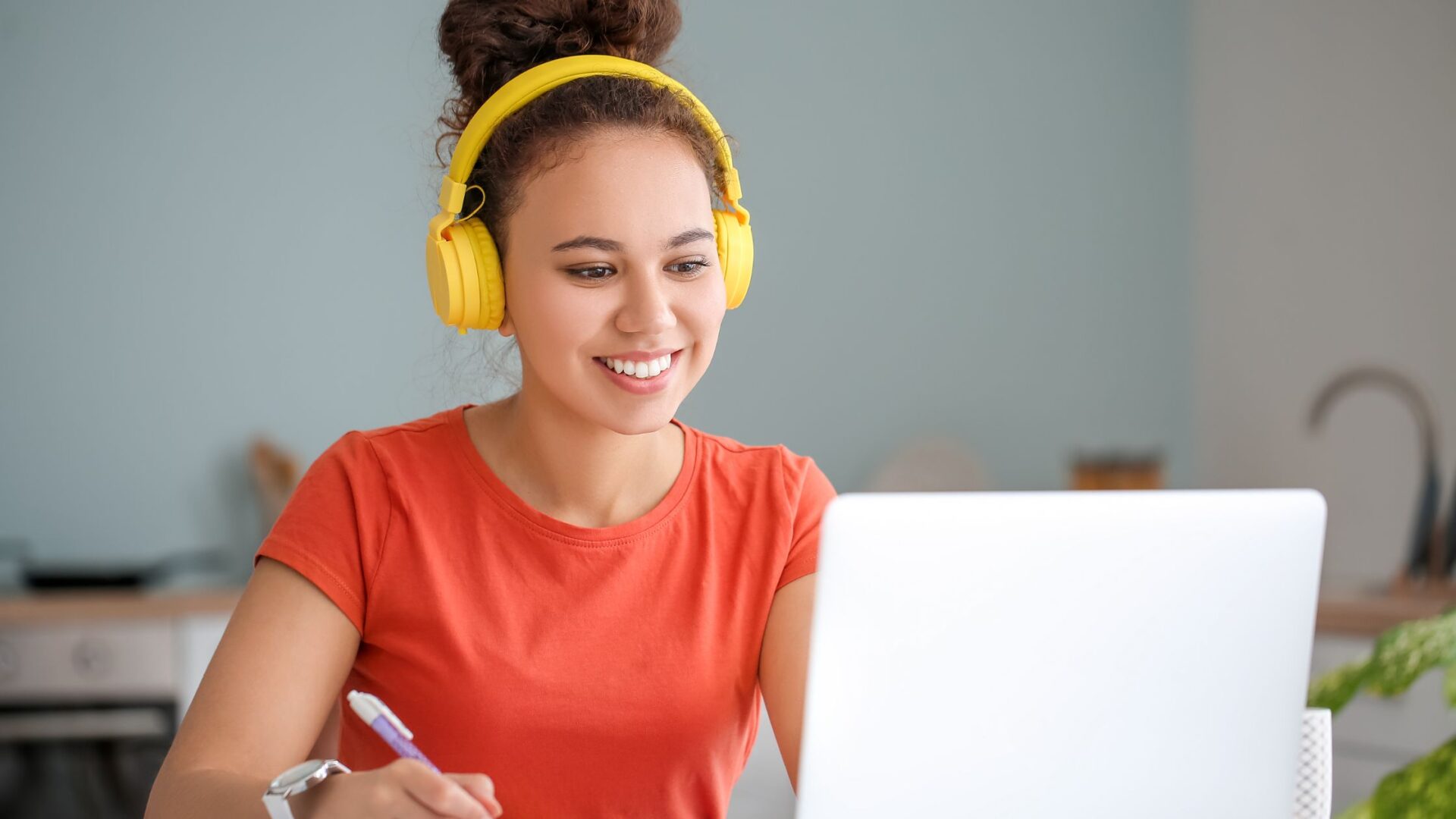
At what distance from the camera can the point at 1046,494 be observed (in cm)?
77

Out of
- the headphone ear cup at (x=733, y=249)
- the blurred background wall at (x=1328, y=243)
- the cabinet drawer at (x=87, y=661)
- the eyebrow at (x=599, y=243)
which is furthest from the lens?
the blurred background wall at (x=1328, y=243)

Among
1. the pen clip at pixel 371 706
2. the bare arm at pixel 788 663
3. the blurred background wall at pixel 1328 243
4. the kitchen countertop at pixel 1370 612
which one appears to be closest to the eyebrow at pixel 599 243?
the bare arm at pixel 788 663

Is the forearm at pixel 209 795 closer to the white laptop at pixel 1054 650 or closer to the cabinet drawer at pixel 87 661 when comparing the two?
the white laptop at pixel 1054 650

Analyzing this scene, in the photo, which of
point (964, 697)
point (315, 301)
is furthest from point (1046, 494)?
point (315, 301)

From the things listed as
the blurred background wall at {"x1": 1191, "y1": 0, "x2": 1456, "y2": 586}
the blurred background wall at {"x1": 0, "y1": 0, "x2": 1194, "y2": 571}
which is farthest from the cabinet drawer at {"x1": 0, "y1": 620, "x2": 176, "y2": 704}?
the blurred background wall at {"x1": 1191, "y1": 0, "x2": 1456, "y2": 586}

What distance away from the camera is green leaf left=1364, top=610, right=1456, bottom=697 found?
0.78 m

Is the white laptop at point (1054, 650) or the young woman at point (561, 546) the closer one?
the white laptop at point (1054, 650)

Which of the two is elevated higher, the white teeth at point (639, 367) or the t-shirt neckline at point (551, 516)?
the white teeth at point (639, 367)

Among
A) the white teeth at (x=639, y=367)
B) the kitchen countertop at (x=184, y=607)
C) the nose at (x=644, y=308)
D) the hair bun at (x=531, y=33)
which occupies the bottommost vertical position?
the kitchen countertop at (x=184, y=607)

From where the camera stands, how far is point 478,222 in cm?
117

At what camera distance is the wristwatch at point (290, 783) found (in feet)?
2.64

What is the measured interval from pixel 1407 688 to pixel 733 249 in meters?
0.66

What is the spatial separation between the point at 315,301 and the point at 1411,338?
249cm

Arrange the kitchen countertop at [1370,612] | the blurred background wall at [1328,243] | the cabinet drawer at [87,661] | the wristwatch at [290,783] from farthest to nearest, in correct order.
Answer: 1. the blurred background wall at [1328,243]
2. the kitchen countertop at [1370,612]
3. the cabinet drawer at [87,661]
4. the wristwatch at [290,783]
